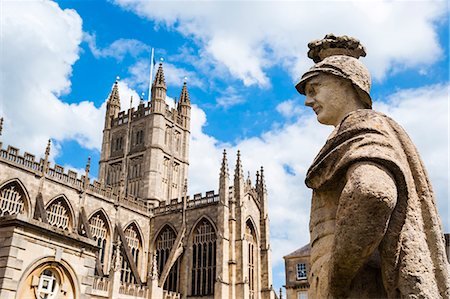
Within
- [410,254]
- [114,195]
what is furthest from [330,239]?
[114,195]

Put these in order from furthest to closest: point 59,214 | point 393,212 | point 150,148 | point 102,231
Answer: point 150,148, point 102,231, point 59,214, point 393,212

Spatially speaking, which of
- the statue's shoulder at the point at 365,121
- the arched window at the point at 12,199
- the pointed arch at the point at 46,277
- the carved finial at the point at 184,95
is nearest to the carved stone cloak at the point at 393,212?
the statue's shoulder at the point at 365,121

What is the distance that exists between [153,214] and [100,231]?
17.3 ft

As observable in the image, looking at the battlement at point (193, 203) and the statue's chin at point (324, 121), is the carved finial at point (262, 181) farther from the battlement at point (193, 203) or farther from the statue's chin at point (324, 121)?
Result: the statue's chin at point (324, 121)

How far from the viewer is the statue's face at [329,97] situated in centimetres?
221

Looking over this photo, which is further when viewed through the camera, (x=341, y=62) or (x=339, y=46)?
(x=339, y=46)

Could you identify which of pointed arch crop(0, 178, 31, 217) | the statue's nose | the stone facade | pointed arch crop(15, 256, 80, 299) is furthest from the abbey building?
the statue's nose

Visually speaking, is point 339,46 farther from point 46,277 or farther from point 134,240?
point 134,240

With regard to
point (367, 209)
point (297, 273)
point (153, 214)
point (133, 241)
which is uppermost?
point (153, 214)

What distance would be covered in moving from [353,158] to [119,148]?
40.4 meters

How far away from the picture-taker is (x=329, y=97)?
2.24 metres

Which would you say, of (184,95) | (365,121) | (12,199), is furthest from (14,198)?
(365,121)

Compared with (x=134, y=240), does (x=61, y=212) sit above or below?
above

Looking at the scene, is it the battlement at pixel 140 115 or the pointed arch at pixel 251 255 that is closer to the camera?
the pointed arch at pixel 251 255
